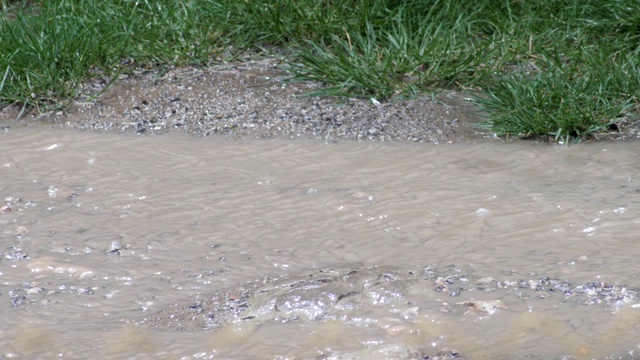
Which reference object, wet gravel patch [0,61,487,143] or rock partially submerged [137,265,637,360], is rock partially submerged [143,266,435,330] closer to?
rock partially submerged [137,265,637,360]

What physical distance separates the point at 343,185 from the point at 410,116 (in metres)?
1.02

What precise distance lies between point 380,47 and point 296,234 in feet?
7.72

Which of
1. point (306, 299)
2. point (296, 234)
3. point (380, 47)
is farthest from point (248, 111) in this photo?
point (306, 299)

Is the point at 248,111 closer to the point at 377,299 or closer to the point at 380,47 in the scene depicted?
the point at 380,47

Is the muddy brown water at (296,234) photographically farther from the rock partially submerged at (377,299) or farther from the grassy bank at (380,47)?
the grassy bank at (380,47)

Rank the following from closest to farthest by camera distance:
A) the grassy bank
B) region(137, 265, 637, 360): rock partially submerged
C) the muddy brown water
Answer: the muddy brown water
region(137, 265, 637, 360): rock partially submerged
the grassy bank

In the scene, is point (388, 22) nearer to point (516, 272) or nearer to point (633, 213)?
point (633, 213)

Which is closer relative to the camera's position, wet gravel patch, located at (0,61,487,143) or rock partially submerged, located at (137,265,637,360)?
rock partially submerged, located at (137,265,637,360)

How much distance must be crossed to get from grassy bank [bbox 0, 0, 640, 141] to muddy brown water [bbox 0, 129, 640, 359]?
44 cm

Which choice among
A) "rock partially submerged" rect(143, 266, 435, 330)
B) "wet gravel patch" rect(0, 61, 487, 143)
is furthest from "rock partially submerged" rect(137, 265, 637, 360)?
"wet gravel patch" rect(0, 61, 487, 143)

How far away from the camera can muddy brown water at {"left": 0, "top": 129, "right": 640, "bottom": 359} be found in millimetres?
2852

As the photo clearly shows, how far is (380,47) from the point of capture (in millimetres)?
5746

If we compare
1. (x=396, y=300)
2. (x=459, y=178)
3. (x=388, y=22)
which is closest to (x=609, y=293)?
(x=396, y=300)

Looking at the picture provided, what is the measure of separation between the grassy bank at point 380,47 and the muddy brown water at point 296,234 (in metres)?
0.44
